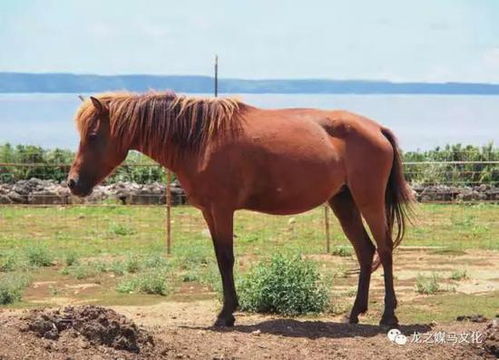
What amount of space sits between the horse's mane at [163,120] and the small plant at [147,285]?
9.90 ft

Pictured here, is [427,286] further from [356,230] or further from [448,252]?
[448,252]

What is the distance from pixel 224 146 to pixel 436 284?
4.16m

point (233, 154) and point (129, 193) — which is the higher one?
point (233, 154)

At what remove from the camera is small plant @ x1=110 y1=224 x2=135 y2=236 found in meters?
19.3

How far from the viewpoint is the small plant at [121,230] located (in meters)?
19.3

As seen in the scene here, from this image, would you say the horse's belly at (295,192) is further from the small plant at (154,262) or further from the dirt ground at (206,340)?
the small plant at (154,262)

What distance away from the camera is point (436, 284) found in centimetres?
1181

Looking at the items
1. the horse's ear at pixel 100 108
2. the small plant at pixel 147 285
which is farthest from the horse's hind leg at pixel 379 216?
the small plant at pixel 147 285

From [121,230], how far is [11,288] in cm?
824

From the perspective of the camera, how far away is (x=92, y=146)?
898 cm

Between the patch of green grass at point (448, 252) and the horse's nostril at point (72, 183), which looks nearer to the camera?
the horse's nostril at point (72, 183)

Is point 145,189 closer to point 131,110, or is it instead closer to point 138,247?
point 138,247

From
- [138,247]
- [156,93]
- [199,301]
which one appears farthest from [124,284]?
[138,247]

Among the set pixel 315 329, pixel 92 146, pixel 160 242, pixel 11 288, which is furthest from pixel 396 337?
pixel 160 242
